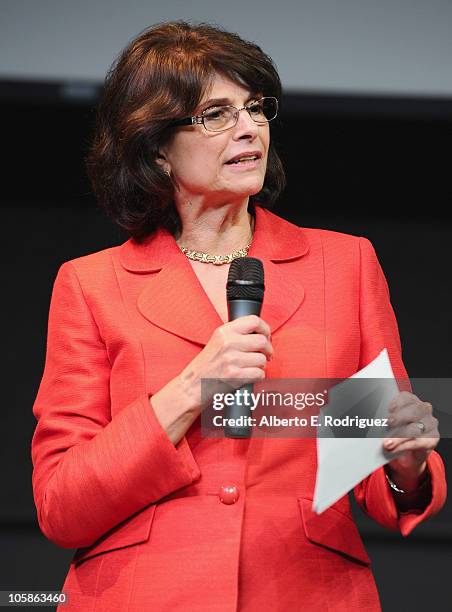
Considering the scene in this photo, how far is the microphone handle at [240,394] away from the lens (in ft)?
5.55

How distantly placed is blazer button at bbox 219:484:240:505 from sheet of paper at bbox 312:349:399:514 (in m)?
0.27

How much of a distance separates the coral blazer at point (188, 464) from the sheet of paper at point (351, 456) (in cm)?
21

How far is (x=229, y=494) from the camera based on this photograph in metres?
1.89

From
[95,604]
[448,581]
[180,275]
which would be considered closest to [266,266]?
[180,275]

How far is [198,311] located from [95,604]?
580mm

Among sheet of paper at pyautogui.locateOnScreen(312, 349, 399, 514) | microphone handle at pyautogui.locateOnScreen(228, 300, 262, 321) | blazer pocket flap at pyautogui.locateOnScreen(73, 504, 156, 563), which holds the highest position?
microphone handle at pyautogui.locateOnScreen(228, 300, 262, 321)

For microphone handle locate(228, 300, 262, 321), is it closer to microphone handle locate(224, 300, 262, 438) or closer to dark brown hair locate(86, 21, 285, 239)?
microphone handle locate(224, 300, 262, 438)

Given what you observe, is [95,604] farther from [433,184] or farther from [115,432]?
[433,184]

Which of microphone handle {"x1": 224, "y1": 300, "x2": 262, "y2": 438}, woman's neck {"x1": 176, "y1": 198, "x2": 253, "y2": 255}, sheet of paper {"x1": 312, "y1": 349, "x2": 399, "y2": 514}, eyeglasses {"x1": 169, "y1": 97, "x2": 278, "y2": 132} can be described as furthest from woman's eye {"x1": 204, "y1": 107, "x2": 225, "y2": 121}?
sheet of paper {"x1": 312, "y1": 349, "x2": 399, "y2": 514}

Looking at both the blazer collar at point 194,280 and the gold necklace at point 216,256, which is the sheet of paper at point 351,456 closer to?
the blazer collar at point 194,280

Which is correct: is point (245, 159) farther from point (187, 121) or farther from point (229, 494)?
point (229, 494)

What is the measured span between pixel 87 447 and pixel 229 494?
276mm

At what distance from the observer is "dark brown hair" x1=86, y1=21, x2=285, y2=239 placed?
2145mm

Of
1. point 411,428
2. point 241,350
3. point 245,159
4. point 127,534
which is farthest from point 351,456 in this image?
point 245,159
